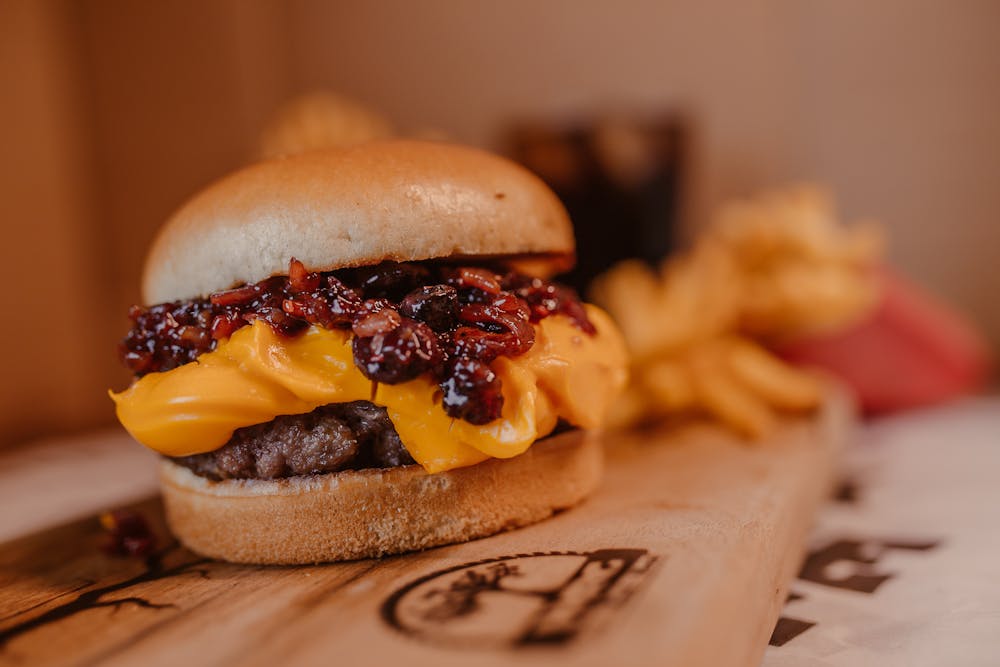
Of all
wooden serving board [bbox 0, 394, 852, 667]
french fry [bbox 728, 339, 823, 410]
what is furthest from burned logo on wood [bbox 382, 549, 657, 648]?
french fry [bbox 728, 339, 823, 410]

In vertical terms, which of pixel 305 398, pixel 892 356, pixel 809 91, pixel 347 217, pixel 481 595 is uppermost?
pixel 809 91

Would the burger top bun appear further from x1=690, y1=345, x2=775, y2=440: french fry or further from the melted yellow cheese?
x1=690, y1=345, x2=775, y2=440: french fry

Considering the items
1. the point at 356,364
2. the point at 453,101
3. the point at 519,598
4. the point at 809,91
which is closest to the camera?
the point at 519,598

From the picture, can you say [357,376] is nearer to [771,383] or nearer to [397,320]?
[397,320]

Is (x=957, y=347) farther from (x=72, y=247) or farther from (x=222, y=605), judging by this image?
(x=72, y=247)

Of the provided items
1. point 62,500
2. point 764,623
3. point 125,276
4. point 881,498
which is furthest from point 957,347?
point 125,276

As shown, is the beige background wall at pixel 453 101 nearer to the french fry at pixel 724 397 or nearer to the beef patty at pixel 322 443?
the french fry at pixel 724 397

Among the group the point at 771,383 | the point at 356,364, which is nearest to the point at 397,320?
the point at 356,364
